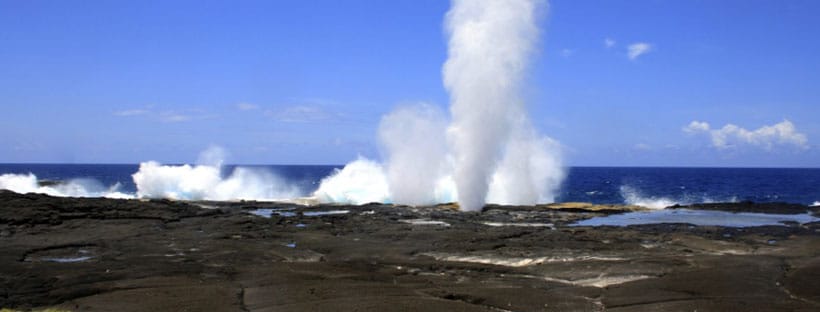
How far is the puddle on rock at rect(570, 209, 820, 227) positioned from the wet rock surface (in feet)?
8.23

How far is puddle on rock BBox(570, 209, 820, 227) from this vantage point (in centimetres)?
3172

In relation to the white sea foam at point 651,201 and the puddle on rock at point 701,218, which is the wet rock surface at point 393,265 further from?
the white sea foam at point 651,201

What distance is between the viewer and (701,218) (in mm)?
35031

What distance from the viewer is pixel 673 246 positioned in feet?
71.7

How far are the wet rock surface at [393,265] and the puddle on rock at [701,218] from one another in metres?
2.51

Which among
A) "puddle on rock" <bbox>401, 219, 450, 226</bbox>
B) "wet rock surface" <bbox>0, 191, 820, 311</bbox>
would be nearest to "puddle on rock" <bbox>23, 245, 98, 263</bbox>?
"wet rock surface" <bbox>0, 191, 820, 311</bbox>

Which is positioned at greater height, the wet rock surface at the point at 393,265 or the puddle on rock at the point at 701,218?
the puddle on rock at the point at 701,218

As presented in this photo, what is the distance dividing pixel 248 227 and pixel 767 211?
3095 cm

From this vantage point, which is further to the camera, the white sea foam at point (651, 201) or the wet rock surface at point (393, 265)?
the white sea foam at point (651, 201)

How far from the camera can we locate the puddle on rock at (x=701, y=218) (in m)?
31.7

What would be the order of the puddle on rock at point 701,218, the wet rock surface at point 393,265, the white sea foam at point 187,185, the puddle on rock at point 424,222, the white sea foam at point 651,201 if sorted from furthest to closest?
the white sea foam at point 187,185, the white sea foam at point 651,201, the puddle on rock at point 701,218, the puddle on rock at point 424,222, the wet rock surface at point 393,265

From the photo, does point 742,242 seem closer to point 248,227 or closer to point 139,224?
point 248,227

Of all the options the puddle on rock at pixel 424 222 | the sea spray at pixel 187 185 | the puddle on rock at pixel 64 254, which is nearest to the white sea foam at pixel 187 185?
the sea spray at pixel 187 185

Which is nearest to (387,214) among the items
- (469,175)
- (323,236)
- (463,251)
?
(469,175)
